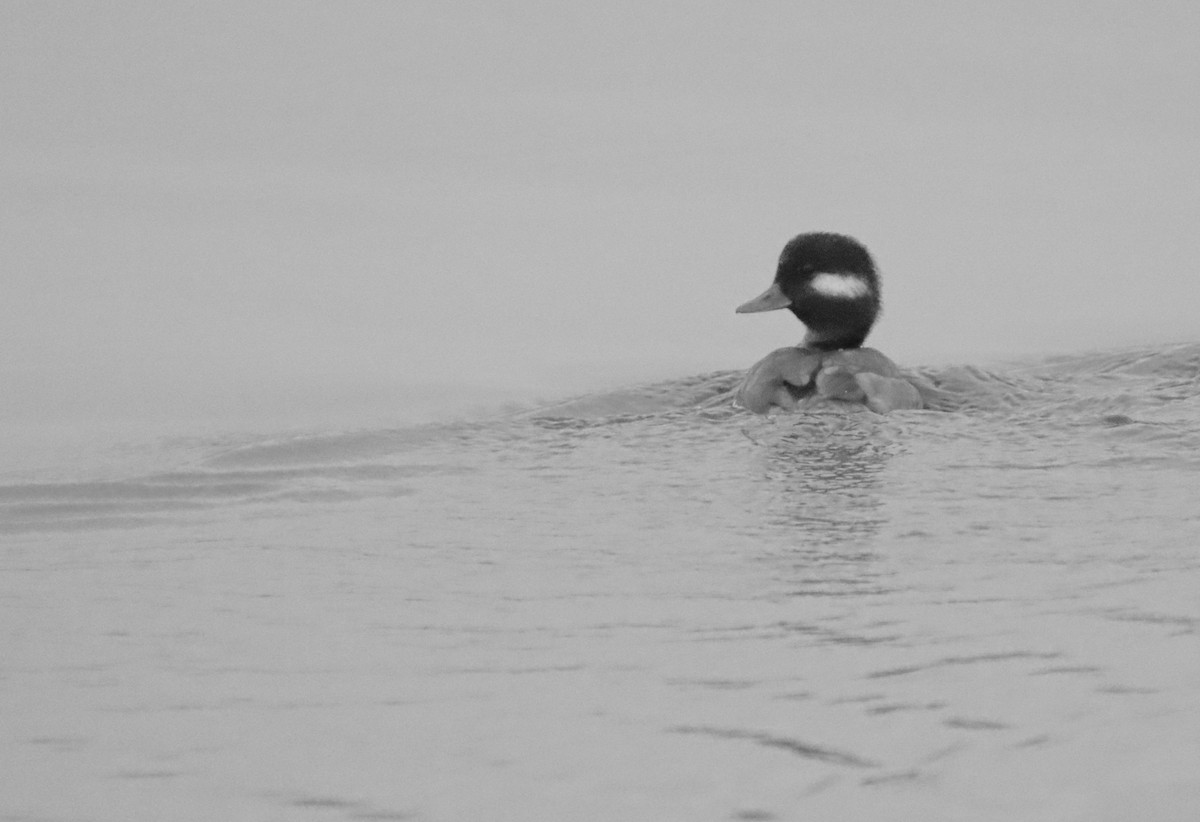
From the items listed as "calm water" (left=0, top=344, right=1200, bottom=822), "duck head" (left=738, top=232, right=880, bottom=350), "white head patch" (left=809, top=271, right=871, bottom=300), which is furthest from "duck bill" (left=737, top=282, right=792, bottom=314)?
"calm water" (left=0, top=344, right=1200, bottom=822)

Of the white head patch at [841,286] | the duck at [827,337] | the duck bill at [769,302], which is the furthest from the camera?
the duck bill at [769,302]

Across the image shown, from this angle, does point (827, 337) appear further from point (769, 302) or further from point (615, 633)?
point (615, 633)

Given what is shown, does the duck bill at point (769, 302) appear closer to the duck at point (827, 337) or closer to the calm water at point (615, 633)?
the duck at point (827, 337)

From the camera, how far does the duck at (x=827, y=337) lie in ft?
25.2

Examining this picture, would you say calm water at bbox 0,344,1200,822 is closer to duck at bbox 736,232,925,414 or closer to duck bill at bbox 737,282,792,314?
duck at bbox 736,232,925,414

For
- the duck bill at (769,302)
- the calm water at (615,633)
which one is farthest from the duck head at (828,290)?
the calm water at (615,633)

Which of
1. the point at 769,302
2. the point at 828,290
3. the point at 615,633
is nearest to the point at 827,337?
the point at 828,290

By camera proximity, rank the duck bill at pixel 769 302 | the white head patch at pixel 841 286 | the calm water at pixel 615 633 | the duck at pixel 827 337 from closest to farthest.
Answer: the calm water at pixel 615 633 → the duck at pixel 827 337 → the white head patch at pixel 841 286 → the duck bill at pixel 769 302

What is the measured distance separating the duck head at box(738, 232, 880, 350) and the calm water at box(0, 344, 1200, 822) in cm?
201

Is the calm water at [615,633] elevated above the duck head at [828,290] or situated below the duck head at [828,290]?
below

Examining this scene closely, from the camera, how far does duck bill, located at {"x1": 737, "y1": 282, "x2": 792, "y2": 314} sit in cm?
877

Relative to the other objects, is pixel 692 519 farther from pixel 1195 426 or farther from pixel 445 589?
pixel 1195 426

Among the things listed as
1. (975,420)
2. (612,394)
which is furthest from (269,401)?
(975,420)

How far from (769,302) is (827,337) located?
0.36 meters
